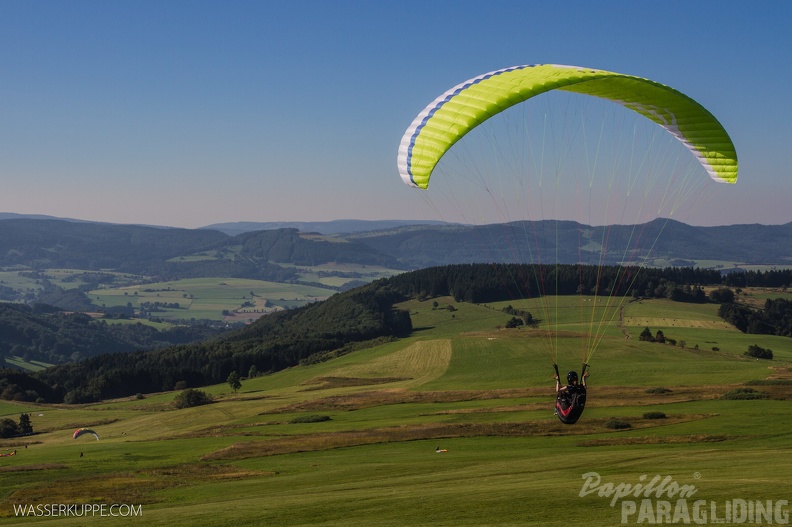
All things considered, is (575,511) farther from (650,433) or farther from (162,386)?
(162,386)

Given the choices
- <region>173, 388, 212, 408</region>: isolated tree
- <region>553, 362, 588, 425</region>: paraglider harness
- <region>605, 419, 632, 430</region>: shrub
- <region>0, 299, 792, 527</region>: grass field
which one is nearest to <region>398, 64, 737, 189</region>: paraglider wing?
<region>553, 362, 588, 425</region>: paraglider harness

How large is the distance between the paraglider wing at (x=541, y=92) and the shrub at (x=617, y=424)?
2257cm

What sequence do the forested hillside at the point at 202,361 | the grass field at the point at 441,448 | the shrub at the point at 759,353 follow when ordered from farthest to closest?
the forested hillside at the point at 202,361, the shrub at the point at 759,353, the grass field at the point at 441,448

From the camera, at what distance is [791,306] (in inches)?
5659

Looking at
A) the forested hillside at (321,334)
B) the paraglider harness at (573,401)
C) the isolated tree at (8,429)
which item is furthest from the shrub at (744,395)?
the isolated tree at (8,429)

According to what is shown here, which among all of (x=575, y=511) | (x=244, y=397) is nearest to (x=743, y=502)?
(x=575, y=511)

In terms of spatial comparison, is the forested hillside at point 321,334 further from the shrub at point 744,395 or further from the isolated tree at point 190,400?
the shrub at point 744,395

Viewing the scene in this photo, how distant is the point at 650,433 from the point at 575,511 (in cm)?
2388

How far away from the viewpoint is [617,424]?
48906 mm

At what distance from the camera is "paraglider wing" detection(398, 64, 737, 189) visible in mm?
24938

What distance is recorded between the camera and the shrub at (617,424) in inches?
1907

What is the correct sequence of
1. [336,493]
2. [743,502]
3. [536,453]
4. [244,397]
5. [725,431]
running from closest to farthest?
1. [743,502]
2. [336,493]
3. [536,453]
4. [725,431]
5. [244,397]

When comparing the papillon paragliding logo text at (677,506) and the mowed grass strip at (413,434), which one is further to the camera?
the mowed grass strip at (413,434)

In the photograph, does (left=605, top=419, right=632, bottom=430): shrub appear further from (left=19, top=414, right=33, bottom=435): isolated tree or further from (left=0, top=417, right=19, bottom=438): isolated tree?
(left=19, top=414, right=33, bottom=435): isolated tree
